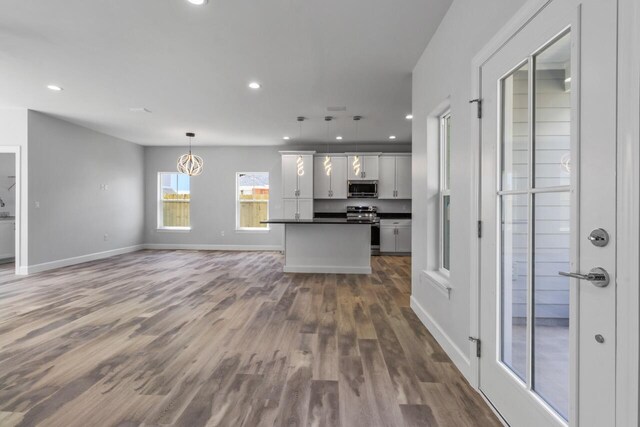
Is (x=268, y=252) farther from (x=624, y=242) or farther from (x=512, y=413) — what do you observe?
(x=624, y=242)

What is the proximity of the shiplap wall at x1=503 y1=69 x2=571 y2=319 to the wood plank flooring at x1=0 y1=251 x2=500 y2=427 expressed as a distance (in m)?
0.81

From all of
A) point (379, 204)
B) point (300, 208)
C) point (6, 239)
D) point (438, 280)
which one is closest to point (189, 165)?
point (300, 208)

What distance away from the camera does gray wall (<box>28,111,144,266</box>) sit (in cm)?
557

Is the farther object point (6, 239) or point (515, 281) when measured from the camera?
point (6, 239)

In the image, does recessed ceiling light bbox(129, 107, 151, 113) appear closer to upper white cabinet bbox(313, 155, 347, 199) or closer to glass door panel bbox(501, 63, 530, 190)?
upper white cabinet bbox(313, 155, 347, 199)

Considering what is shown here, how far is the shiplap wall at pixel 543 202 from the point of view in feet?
4.25

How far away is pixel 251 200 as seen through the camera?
334 inches

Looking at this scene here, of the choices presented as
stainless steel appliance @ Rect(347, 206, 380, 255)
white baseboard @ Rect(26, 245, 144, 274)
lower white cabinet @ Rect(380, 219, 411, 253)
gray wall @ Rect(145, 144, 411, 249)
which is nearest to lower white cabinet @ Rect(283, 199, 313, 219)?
gray wall @ Rect(145, 144, 411, 249)

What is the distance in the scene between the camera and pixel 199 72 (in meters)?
3.83

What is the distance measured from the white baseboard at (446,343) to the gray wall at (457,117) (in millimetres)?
40

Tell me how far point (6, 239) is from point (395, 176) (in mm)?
8698

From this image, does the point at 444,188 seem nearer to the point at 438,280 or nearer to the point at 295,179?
the point at 438,280

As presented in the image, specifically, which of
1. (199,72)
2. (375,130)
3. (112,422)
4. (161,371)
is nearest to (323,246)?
(375,130)

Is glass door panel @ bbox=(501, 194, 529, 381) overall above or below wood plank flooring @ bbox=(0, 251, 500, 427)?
above
